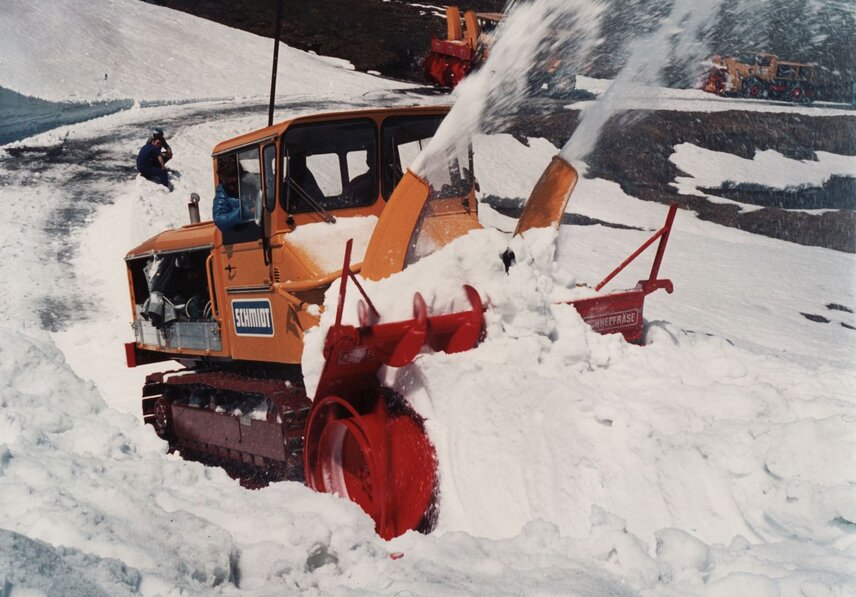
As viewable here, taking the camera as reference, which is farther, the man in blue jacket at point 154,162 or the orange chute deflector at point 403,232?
the man in blue jacket at point 154,162

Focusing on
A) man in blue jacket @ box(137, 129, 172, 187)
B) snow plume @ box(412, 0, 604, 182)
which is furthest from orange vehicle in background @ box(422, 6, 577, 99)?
snow plume @ box(412, 0, 604, 182)

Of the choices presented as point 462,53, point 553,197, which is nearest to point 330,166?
point 553,197

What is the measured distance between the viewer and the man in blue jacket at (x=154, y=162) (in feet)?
49.5

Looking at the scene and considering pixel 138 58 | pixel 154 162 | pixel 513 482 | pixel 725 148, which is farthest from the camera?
pixel 138 58

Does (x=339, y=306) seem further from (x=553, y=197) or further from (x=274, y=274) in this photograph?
(x=553, y=197)

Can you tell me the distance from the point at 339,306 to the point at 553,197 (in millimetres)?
1980

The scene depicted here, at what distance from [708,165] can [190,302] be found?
51.1 feet

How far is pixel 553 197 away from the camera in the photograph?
5.69 m

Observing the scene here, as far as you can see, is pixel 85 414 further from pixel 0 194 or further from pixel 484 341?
pixel 0 194

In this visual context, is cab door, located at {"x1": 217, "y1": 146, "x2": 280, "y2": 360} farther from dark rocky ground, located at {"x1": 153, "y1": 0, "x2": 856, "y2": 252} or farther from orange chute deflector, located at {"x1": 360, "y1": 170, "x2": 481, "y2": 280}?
dark rocky ground, located at {"x1": 153, "y1": 0, "x2": 856, "y2": 252}

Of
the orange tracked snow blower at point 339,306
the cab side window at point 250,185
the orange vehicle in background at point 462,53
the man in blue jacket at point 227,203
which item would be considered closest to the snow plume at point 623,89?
the orange tracked snow blower at point 339,306

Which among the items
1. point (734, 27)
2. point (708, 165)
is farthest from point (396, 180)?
point (734, 27)

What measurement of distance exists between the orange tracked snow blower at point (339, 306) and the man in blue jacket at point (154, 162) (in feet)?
28.3

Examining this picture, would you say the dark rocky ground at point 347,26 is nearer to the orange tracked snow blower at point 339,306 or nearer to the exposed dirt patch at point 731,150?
the exposed dirt patch at point 731,150
